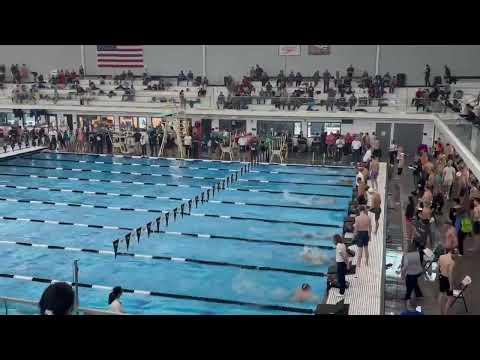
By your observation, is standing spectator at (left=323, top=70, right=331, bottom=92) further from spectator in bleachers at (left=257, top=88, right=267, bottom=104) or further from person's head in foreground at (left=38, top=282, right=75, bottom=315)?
person's head in foreground at (left=38, top=282, right=75, bottom=315)

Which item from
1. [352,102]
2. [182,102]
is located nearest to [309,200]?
[352,102]

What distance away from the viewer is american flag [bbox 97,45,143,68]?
90.3 ft

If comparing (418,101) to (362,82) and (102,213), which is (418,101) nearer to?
(362,82)

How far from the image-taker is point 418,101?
2064 cm

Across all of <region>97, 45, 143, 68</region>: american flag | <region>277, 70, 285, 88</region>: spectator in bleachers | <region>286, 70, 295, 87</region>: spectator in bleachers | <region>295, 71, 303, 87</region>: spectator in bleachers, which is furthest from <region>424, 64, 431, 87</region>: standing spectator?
<region>97, 45, 143, 68</region>: american flag

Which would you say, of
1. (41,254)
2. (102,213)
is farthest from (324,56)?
(41,254)

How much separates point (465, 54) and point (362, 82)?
15.3ft

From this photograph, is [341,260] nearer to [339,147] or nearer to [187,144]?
[339,147]

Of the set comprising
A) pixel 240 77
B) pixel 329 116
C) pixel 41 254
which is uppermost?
pixel 240 77

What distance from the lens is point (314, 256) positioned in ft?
37.1

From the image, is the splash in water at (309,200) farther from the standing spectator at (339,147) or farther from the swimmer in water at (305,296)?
the swimmer in water at (305,296)

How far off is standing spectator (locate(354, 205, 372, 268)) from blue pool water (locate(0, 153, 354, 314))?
0.88 m
